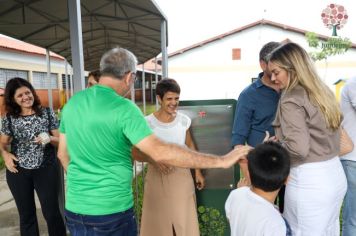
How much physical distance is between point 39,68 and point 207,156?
819 inches

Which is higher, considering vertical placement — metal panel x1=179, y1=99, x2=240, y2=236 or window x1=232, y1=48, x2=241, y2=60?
window x1=232, y1=48, x2=241, y2=60

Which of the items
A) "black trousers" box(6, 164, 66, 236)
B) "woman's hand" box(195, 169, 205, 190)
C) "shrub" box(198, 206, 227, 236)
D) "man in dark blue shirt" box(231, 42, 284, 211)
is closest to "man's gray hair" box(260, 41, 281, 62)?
"man in dark blue shirt" box(231, 42, 284, 211)

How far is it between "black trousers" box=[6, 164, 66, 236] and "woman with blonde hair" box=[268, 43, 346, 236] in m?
2.25

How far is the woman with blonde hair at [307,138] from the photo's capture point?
2.00 meters

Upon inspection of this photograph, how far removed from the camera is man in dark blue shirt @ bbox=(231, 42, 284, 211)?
8.73ft

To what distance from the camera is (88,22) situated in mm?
7789

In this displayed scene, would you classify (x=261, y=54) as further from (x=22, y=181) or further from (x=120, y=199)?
(x=22, y=181)

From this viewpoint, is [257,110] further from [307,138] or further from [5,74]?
[5,74]

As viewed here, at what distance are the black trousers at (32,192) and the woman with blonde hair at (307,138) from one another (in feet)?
7.39

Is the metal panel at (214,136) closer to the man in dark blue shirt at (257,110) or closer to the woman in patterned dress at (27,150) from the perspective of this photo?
the man in dark blue shirt at (257,110)

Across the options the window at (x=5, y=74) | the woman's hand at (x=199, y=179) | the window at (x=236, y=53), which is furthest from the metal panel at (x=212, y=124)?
the window at (x=236, y=53)

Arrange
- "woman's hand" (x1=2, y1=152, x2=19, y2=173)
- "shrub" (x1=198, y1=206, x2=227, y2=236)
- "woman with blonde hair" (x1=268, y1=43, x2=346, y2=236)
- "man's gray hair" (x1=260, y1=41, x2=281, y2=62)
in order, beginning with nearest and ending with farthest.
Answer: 1. "woman with blonde hair" (x1=268, y1=43, x2=346, y2=236)
2. "man's gray hair" (x1=260, y1=41, x2=281, y2=62)
3. "woman's hand" (x1=2, y1=152, x2=19, y2=173)
4. "shrub" (x1=198, y1=206, x2=227, y2=236)

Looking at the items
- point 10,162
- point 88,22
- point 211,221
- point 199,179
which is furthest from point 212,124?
point 88,22

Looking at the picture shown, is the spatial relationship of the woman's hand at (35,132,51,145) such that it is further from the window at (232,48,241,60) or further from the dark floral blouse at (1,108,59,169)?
the window at (232,48,241,60)
